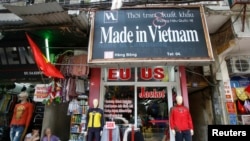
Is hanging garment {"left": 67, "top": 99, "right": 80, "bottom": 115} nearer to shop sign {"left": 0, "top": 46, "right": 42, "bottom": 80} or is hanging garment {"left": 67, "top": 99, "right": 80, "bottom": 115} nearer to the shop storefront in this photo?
the shop storefront

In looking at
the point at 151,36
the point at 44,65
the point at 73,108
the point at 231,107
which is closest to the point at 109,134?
the point at 73,108

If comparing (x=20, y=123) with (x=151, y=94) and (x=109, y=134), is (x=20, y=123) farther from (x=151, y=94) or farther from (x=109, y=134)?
(x=151, y=94)

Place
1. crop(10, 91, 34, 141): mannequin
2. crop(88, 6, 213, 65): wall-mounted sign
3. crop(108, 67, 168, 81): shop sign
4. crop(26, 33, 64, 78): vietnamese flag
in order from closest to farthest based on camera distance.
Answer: crop(88, 6, 213, 65): wall-mounted sign → crop(26, 33, 64, 78): vietnamese flag → crop(10, 91, 34, 141): mannequin → crop(108, 67, 168, 81): shop sign

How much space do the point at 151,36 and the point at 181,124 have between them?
204cm

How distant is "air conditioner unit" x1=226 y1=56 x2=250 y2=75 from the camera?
6.64m

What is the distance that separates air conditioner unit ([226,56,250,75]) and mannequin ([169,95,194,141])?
222cm

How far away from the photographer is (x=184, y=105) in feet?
19.5

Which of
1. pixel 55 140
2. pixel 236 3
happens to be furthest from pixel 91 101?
pixel 236 3

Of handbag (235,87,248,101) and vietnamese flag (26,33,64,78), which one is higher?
vietnamese flag (26,33,64,78)

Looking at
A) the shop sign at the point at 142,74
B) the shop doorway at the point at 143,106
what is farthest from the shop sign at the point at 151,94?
the shop sign at the point at 142,74

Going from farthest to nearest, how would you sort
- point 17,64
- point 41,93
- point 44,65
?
point 17,64 → point 41,93 → point 44,65

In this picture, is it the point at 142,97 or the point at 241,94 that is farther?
the point at 241,94

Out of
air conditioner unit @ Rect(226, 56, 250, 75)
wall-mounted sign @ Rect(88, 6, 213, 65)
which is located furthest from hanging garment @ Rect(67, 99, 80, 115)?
air conditioner unit @ Rect(226, 56, 250, 75)

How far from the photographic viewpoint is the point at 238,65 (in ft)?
22.1
